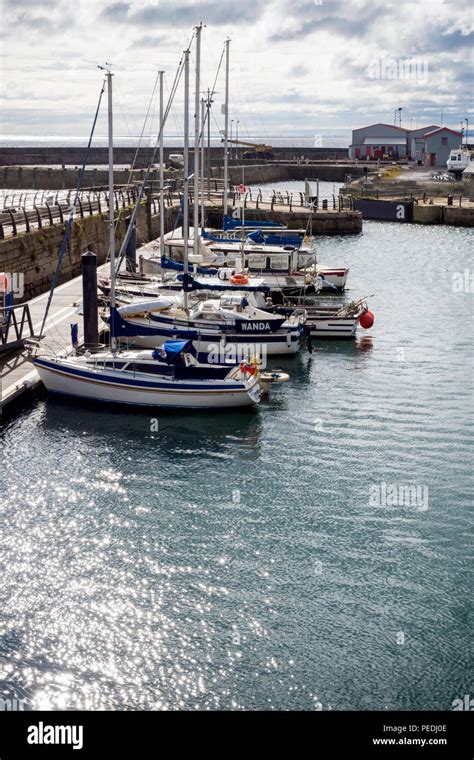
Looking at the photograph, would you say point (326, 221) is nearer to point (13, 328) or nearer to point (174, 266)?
point (174, 266)

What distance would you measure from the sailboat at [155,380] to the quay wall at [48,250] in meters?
13.8

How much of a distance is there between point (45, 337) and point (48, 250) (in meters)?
15.3

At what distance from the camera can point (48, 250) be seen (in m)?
49.9

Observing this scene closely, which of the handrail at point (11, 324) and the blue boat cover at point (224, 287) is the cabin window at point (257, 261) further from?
the handrail at point (11, 324)

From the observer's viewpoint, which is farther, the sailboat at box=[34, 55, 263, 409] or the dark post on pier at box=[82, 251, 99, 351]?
the dark post on pier at box=[82, 251, 99, 351]

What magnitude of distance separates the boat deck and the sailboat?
3.47 feet

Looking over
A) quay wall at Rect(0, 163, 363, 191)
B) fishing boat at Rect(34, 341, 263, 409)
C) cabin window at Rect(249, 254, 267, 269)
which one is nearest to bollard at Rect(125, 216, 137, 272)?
cabin window at Rect(249, 254, 267, 269)

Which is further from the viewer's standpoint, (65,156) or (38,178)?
(65,156)

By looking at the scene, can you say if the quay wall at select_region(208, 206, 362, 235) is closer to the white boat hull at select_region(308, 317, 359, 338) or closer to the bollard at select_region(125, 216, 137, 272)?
the bollard at select_region(125, 216, 137, 272)

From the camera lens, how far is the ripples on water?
1744cm

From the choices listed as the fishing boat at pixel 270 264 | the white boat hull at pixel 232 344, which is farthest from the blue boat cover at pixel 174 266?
the white boat hull at pixel 232 344

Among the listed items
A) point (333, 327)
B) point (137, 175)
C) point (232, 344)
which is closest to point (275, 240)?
point (333, 327)
